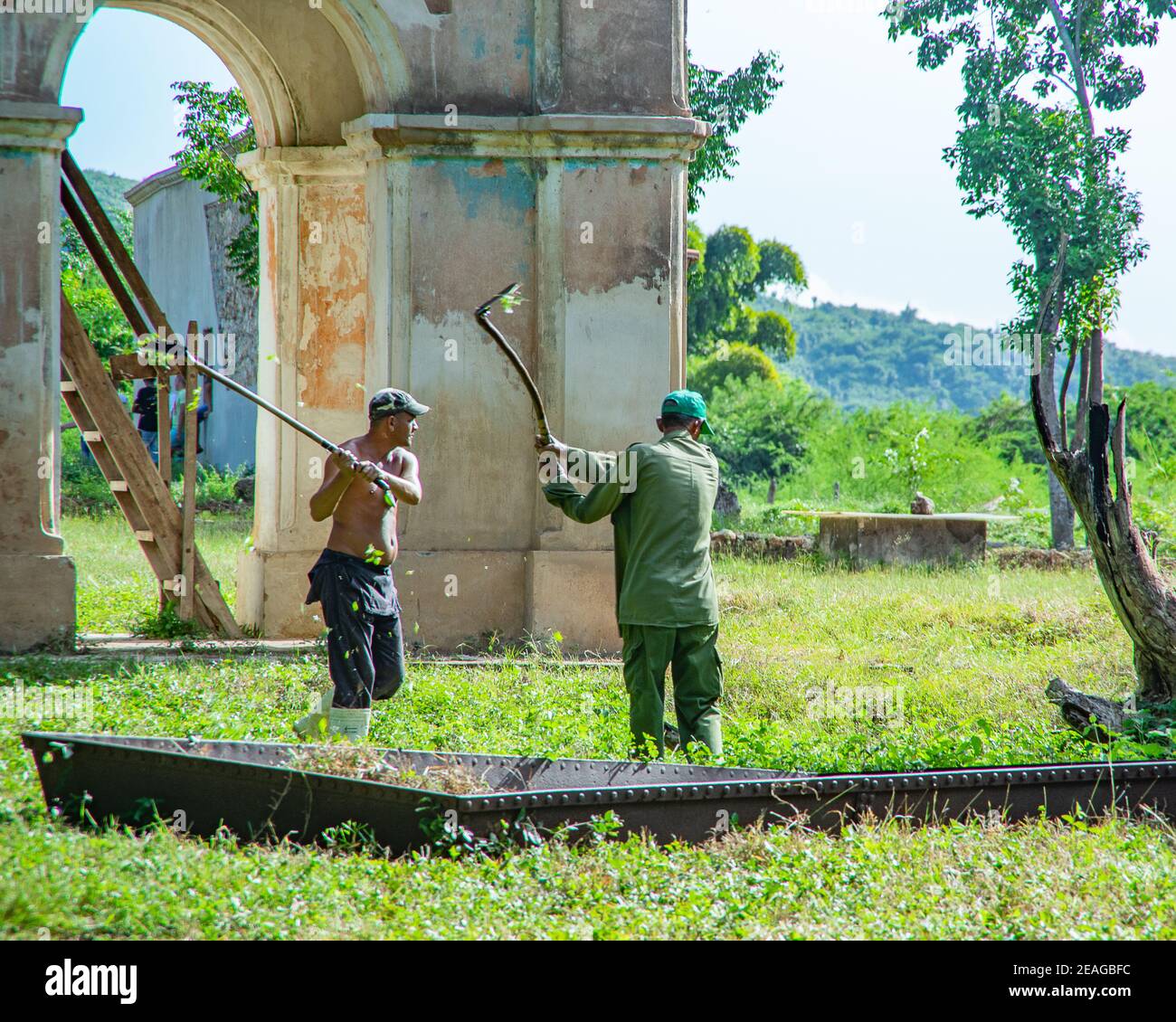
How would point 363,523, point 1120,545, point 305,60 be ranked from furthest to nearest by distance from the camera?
1. point 305,60
2. point 1120,545
3. point 363,523

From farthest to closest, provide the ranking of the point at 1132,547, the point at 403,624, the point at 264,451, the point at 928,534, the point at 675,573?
1. the point at 928,534
2. the point at 264,451
3. the point at 403,624
4. the point at 1132,547
5. the point at 675,573

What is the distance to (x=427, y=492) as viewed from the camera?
960 cm

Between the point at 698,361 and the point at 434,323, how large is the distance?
34375mm

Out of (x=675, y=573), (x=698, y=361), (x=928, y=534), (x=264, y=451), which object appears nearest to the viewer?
(x=675, y=573)

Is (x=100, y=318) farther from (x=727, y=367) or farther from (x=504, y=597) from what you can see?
(x=504, y=597)

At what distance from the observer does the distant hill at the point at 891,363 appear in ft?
319

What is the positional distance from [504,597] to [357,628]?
3241mm

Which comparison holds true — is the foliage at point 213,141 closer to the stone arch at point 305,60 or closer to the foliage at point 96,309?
the stone arch at point 305,60

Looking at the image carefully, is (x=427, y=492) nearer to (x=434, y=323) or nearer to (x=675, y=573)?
(x=434, y=323)

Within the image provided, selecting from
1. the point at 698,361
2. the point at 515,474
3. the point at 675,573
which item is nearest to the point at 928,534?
the point at 515,474

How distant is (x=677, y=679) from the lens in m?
6.59
